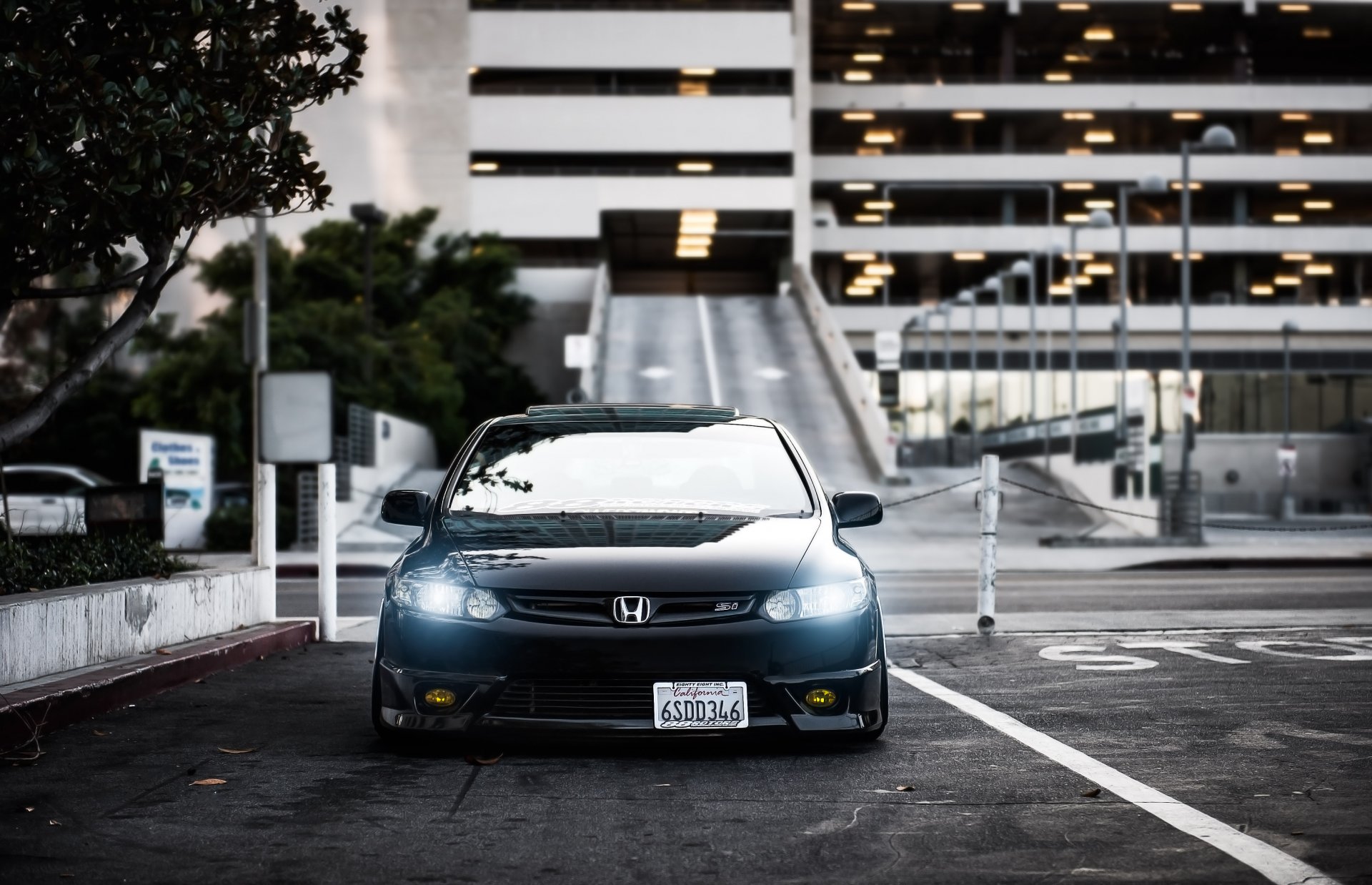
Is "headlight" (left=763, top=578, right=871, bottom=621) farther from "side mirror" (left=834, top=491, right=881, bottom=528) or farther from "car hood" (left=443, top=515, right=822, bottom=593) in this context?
"side mirror" (left=834, top=491, right=881, bottom=528)

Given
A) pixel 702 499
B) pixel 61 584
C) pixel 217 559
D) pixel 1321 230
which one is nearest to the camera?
pixel 702 499

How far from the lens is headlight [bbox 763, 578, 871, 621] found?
6.75 meters

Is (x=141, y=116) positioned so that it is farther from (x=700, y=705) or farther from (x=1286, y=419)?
(x=1286, y=419)

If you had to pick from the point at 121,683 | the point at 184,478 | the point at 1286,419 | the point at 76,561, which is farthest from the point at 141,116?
the point at 1286,419

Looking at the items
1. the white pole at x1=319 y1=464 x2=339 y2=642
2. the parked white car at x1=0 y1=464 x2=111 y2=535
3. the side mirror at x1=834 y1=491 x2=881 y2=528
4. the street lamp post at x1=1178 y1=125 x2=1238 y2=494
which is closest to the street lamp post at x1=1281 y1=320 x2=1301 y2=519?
the street lamp post at x1=1178 y1=125 x2=1238 y2=494

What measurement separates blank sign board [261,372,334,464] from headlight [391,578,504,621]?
6.05m

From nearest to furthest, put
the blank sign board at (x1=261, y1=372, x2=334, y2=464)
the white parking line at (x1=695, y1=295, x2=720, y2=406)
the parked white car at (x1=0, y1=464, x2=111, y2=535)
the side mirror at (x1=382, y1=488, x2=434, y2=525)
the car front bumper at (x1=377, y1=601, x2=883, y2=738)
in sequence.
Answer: the car front bumper at (x1=377, y1=601, x2=883, y2=738), the side mirror at (x1=382, y1=488, x2=434, y2=525), the blank sign board at (x1=261, y1=372, x2=334, y2=464), the parked white car at (x1=0, y1=464, x2=111, y2=535), the white parking line at (x1=695, y1=295, x2=720, y2=406)

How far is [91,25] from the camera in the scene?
951 cm

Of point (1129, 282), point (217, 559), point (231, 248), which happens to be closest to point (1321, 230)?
point (1129, 282)

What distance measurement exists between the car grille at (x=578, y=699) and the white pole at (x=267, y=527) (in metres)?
5.75

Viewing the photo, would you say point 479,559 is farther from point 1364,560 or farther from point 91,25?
point 1364,560

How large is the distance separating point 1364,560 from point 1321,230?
2070 inches

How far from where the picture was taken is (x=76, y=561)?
9789mm

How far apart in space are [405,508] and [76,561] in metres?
2.92
